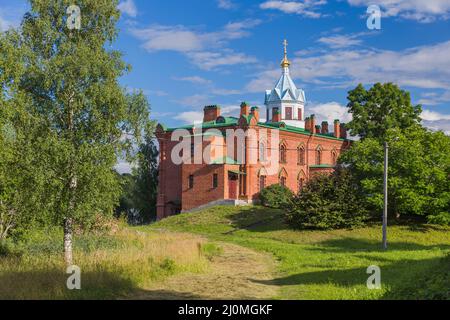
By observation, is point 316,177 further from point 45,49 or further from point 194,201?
point 45,49

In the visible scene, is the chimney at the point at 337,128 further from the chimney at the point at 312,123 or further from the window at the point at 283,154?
the window at the point at 283,154

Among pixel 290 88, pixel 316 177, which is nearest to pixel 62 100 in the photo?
pixel 316 177

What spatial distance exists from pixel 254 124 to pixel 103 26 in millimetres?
25443

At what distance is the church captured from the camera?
137 feet

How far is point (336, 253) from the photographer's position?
70.4ft

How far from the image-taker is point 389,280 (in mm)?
13391

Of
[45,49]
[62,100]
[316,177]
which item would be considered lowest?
[316,177]

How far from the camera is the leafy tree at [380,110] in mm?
43750

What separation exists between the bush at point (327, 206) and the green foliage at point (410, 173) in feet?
3.60

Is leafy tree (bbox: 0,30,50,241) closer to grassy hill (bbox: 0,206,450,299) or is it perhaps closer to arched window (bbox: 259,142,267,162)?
grassy hill (bbox: 0,206,450,299)

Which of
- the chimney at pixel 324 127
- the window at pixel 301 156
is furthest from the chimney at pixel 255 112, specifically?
the chimney at pixel 324 127

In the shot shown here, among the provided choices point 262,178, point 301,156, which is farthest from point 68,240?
point 301,156

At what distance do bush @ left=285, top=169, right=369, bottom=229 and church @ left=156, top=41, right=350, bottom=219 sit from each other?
7.87m

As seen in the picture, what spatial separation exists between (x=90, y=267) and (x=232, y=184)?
28074 mm
